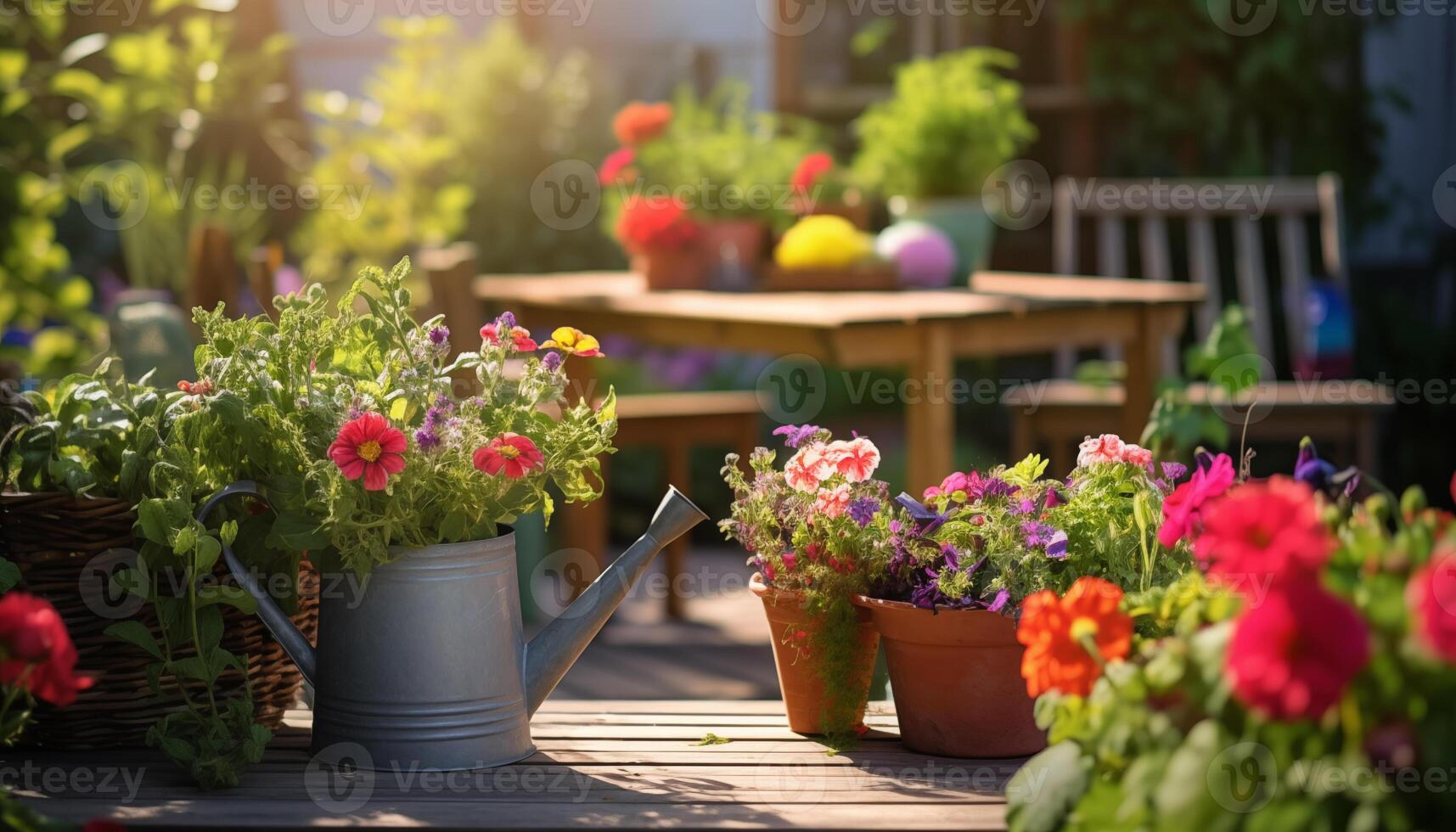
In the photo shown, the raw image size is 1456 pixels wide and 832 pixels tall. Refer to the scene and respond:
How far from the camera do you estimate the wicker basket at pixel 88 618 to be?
1.33m

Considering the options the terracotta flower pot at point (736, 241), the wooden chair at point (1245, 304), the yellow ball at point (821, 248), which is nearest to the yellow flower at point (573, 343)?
the yellow ball at point (821, 248)

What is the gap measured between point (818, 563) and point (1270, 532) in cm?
56

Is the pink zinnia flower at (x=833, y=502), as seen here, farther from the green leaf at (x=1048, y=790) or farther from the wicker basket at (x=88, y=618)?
the wicker basket at (x=88, y=618)

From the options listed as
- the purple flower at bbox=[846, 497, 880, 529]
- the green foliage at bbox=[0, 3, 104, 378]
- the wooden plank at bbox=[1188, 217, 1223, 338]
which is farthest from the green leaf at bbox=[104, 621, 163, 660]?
the wooden plank at bbox=[1188, 217, 1223, 338]

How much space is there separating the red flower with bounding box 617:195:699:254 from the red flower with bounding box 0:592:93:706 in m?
2.41

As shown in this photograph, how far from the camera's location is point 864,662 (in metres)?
1.39

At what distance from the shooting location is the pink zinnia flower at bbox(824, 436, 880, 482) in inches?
55.9

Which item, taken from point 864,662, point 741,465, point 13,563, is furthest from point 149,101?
point 864,662

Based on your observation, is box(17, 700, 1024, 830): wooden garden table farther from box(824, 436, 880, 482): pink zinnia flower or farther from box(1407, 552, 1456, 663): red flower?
box(1407, 552, 1456, 663): red flower

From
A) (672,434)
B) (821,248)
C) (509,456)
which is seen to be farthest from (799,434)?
(672,434)

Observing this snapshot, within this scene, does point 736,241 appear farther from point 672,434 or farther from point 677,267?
point 672,434

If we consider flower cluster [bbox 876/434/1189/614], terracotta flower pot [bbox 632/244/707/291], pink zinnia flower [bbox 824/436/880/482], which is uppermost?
terracotta flower pot [bbox 632/244/707/291]

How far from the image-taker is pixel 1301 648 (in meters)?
0.81

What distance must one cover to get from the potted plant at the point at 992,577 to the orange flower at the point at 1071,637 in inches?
7.2
